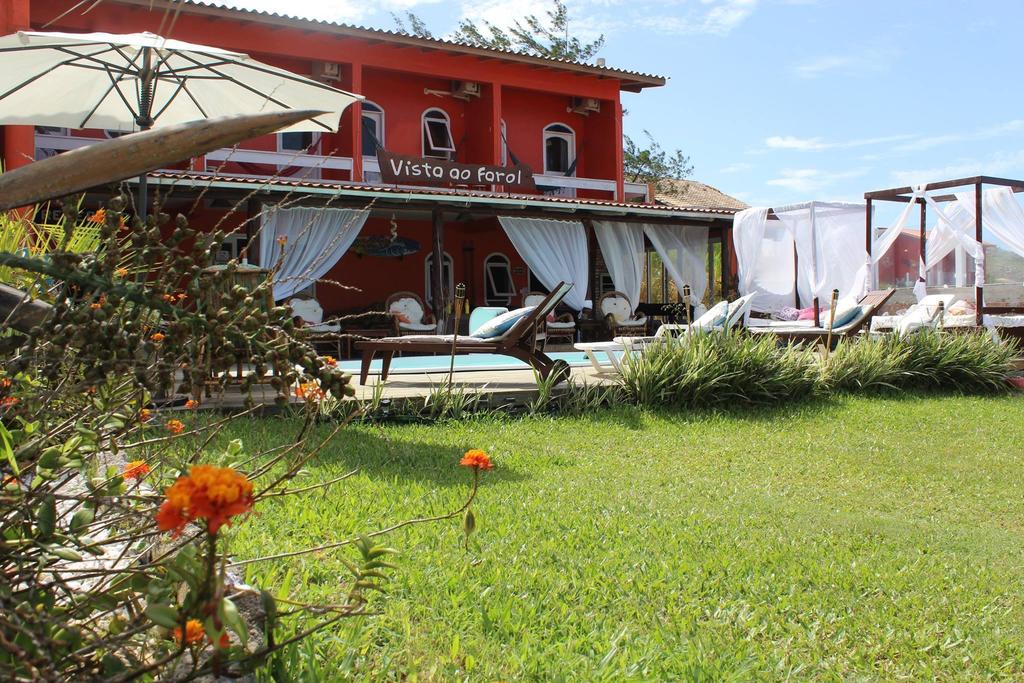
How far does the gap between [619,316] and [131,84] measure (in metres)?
10.5

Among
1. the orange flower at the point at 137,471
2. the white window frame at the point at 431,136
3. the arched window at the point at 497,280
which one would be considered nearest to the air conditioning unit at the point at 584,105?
the white window frame at the point at 431,136

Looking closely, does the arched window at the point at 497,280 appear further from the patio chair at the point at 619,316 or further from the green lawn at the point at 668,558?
the green lawn at the point at 668,558

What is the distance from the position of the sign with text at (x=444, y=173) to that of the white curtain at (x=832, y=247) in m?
5.35

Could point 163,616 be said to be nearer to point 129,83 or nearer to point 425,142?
point 129,83

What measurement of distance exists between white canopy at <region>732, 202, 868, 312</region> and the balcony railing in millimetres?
2978

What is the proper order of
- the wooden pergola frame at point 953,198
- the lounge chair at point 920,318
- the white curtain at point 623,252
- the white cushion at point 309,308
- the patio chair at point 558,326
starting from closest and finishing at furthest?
the lounge chair at point 920,318
the wooden pergola frame at point 953,198
the white cushion at point 309,308
the patio chair at point 558,326
the white curtain at point 623,252

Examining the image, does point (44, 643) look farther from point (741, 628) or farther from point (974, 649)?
point (974, 649)

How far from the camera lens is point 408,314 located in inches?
547

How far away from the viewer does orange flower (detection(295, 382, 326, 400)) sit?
4.53ft

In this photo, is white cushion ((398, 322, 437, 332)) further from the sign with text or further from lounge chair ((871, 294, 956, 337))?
lounge chair ((871, 294, 956, 337))

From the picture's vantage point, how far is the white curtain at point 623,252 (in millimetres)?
16406

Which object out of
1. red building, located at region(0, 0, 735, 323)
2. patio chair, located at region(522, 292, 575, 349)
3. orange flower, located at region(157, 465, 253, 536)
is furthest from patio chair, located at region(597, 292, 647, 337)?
orange flower, located at region(157, 465, 253, 536)

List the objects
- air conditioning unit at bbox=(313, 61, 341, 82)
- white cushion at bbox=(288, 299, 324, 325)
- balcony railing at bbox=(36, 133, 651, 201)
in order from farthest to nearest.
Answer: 1. air conditioning unit at bbox=(313, 61, 341, 82)
2. white cushion at bbox=(288, 299, 324, 325)
3. balcony railing at bbox=(36, 133, 651, 201)

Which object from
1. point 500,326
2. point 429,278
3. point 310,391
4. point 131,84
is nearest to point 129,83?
point 131,84
